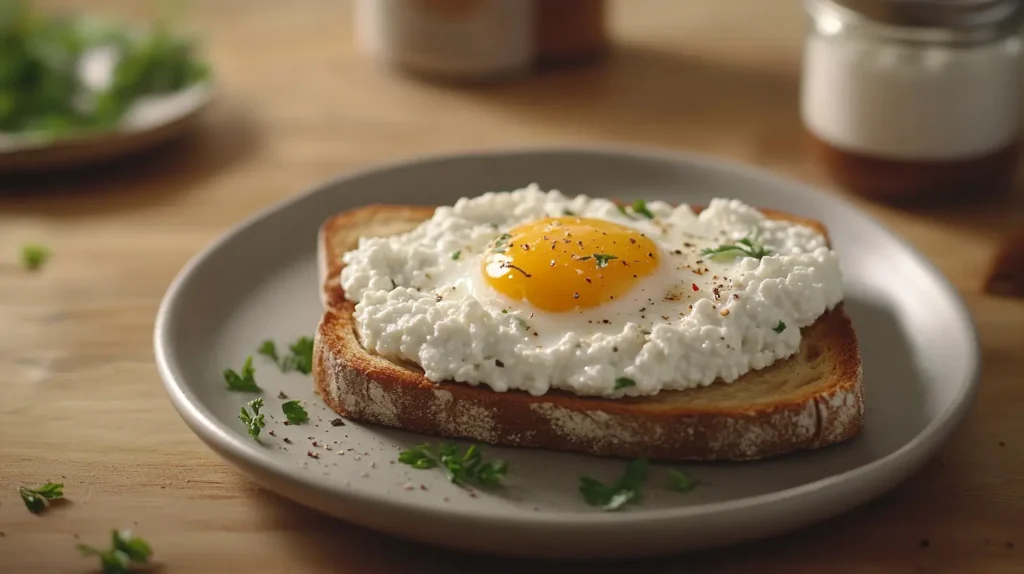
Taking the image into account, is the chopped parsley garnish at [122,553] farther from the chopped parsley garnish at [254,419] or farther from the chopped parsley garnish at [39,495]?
the chopped parsley garnish at [254,419]

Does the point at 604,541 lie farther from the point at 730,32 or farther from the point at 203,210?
the point at 730,32

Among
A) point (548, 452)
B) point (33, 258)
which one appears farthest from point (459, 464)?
point (33, 258)

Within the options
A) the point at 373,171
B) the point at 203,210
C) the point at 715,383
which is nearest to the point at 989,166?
the point at 715,383

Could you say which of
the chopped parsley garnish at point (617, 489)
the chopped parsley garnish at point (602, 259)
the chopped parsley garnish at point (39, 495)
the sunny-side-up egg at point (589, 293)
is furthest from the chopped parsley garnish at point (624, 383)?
the chopped parsley garnish at point (39, 495)

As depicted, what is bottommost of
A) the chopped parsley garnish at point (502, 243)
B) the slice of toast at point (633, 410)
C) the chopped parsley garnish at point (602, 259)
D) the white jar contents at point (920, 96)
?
the slice of toast at point (633, 410)

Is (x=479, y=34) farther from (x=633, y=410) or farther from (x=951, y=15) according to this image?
(x=633, y=410)

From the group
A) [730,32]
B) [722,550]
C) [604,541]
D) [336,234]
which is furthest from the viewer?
[730,32]
